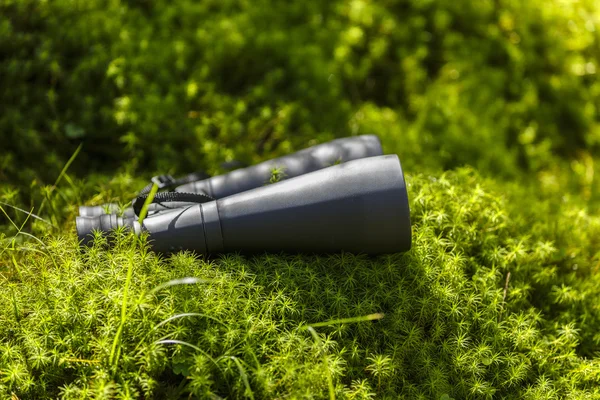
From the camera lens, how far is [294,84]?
387cm

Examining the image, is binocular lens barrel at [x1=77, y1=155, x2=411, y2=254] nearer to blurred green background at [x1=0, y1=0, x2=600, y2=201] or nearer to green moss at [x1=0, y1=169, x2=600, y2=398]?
green moss at [x1=0, y1=169, x2=600, y2=398]

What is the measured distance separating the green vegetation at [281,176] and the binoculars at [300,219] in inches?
3.6

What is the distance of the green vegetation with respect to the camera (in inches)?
81.9

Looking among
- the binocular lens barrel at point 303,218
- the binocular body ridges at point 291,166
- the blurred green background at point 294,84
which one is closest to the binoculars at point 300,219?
the binocular lens barrel at point 303,218

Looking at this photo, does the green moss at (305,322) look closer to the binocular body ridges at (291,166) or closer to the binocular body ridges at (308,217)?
the binocular body ridges at (308,217)

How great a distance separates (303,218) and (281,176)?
1.58ft

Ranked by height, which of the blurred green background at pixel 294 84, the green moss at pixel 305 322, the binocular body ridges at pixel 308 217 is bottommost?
the green moss at pixel 305 322

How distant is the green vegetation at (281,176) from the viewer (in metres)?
2.08

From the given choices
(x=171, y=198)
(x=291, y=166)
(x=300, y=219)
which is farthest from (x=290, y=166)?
(x=171, y=198)

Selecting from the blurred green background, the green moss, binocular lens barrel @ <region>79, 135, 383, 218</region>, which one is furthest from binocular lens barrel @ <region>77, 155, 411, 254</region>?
the blurred green background

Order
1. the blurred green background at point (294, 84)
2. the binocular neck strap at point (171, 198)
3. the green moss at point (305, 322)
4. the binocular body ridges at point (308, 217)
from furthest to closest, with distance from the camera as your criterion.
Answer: the blurred green background at point (294, 84) → the binocular neck strap at point (171, 198) → the binocular body ridges at point (308, 217) → the green moss at point (305, 322)

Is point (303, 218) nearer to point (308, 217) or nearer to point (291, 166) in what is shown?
point (308, 217)

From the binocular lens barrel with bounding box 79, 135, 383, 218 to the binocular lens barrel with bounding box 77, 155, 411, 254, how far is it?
36 cm

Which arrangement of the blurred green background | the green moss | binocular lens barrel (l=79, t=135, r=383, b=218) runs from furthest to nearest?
the blurred green background
binocular lens barrel (l=79, t=135, r=383, b=218)
the green moss
